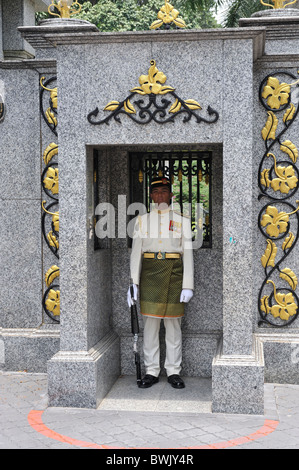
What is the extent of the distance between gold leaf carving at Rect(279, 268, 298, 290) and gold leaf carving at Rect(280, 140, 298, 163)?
1132 mm

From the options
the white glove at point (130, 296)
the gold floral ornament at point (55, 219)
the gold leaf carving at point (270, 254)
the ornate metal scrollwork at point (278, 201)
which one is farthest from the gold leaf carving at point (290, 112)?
the gold floral ornament at point (55, 219)

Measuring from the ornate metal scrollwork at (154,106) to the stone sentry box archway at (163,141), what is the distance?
0.05 meters

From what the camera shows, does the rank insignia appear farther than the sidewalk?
Yes

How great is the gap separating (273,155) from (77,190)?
2.09 metres

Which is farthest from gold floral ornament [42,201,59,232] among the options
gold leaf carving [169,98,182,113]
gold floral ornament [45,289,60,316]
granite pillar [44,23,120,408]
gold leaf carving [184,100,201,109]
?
gold leaf carving [184,100,201,109]

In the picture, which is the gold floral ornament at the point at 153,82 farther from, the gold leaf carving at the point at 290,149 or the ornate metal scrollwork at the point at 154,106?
the gold leaf carving at the point at 290,149

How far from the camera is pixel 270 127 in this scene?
22.2 feet

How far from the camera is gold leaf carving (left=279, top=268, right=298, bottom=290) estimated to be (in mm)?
6855

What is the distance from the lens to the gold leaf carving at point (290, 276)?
6.86m

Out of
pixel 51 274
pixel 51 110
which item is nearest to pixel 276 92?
pixel 51 110

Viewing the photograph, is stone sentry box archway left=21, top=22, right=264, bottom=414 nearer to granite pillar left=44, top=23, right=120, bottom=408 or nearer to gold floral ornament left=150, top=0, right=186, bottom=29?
granite pillar left=44, top=23, right=120, bottom=408

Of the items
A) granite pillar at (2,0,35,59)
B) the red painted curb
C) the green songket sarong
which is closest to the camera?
the red painted curb

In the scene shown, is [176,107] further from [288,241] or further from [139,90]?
[288,241]

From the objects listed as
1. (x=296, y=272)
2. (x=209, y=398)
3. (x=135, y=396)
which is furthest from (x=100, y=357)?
(x=296, y=272)
